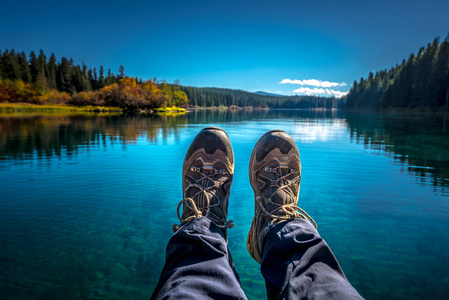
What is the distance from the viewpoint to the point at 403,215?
2.82m

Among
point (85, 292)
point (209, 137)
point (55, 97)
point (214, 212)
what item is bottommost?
point (85, 292)

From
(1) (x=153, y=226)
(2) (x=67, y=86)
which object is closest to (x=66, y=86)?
(2) (x=67, y=86)

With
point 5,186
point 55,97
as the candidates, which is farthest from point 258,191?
point 55,97

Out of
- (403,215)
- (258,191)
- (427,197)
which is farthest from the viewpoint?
(427,197)

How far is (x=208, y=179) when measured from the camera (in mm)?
2490

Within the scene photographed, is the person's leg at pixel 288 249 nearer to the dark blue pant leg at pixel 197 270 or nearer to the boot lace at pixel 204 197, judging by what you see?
the dark blue pant leg at pixel 197 270

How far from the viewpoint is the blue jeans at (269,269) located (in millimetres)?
1122

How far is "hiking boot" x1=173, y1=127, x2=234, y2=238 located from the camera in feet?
6.43

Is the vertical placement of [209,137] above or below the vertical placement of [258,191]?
above

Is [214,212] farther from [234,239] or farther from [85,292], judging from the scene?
[85,292]

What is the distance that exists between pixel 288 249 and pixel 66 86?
92584 mm

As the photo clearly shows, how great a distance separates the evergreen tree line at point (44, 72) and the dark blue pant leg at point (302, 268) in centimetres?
7398

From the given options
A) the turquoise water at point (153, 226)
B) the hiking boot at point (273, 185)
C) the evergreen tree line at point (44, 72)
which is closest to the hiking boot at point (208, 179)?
the hiking boot at point (273, 185)

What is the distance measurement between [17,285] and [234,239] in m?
1.80
